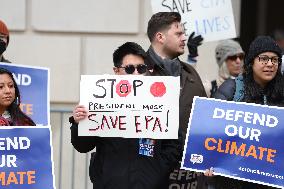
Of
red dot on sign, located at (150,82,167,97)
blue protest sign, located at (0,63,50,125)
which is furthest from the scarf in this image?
blue protest sign, located at (0,63,50,125)

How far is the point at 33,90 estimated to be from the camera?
21.0ft

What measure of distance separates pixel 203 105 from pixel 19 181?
48.9 inches

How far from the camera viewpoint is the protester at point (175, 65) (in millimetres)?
5977

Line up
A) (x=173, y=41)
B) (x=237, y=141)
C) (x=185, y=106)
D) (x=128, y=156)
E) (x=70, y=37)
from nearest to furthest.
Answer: (x=128, y=156) < (x=237, y=141) < (x=185, y=106) < (x=173, y=41) < (x=70, y=37)

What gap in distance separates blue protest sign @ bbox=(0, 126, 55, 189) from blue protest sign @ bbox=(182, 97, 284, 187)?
0.87 m

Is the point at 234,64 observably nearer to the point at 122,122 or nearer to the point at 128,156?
the point at 122,122

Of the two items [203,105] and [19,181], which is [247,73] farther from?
[19,181]

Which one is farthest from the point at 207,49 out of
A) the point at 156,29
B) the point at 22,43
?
the point at 156,29

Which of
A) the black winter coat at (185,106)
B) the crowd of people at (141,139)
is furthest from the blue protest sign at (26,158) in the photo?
the black winter coat at (185,106)

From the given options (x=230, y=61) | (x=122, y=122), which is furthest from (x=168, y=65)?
(x=230, y=61)

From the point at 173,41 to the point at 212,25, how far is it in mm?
962

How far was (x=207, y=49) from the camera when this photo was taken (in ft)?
29.6

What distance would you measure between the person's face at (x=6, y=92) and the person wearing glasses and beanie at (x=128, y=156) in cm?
42

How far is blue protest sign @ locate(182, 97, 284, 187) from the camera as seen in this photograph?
5367 millimetres
